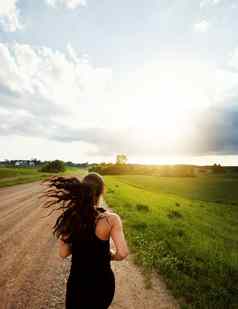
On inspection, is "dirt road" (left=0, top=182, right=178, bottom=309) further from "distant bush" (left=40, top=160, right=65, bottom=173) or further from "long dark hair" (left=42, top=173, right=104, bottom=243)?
"distant bush" (left=40, top=160, right=65, bottom=173)

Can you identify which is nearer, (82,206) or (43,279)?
(82,206)

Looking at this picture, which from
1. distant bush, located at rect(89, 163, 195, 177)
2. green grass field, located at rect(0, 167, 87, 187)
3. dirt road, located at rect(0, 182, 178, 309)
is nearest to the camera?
dirt road, located at rect(0, 182, 178, 309)

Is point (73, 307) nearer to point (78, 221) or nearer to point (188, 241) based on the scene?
point (78, 221)

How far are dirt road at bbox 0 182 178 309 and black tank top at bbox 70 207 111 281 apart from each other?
2.43 m

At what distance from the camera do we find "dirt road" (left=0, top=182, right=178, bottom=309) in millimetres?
4988

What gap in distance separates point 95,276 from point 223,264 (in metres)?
6.01

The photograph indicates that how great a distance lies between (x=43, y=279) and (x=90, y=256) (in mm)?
3800

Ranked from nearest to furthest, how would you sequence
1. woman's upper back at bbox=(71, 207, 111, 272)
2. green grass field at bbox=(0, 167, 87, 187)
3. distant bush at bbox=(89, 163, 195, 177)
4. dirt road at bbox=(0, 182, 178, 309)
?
woman's upper back at bbox=(71, 207, 111, 272) → dirt road at bbox=(0, 182, 178, 309) → green grass field at bbox=(0, 167, 87, 187) → distant bush at bbox=(89, 163, 195, 177)

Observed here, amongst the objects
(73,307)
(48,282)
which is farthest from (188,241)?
(73,307)

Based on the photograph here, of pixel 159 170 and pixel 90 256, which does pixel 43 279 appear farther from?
pixel 159 170

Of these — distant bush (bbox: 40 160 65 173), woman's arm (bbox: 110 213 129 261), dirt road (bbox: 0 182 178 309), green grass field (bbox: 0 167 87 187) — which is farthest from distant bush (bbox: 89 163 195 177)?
woman's arm (bbox: 110 213 129 261)

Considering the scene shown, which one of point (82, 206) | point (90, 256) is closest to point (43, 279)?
point (90, 256)

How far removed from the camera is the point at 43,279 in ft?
19.5

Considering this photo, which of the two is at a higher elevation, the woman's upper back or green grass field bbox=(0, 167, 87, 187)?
the woman's upper back
